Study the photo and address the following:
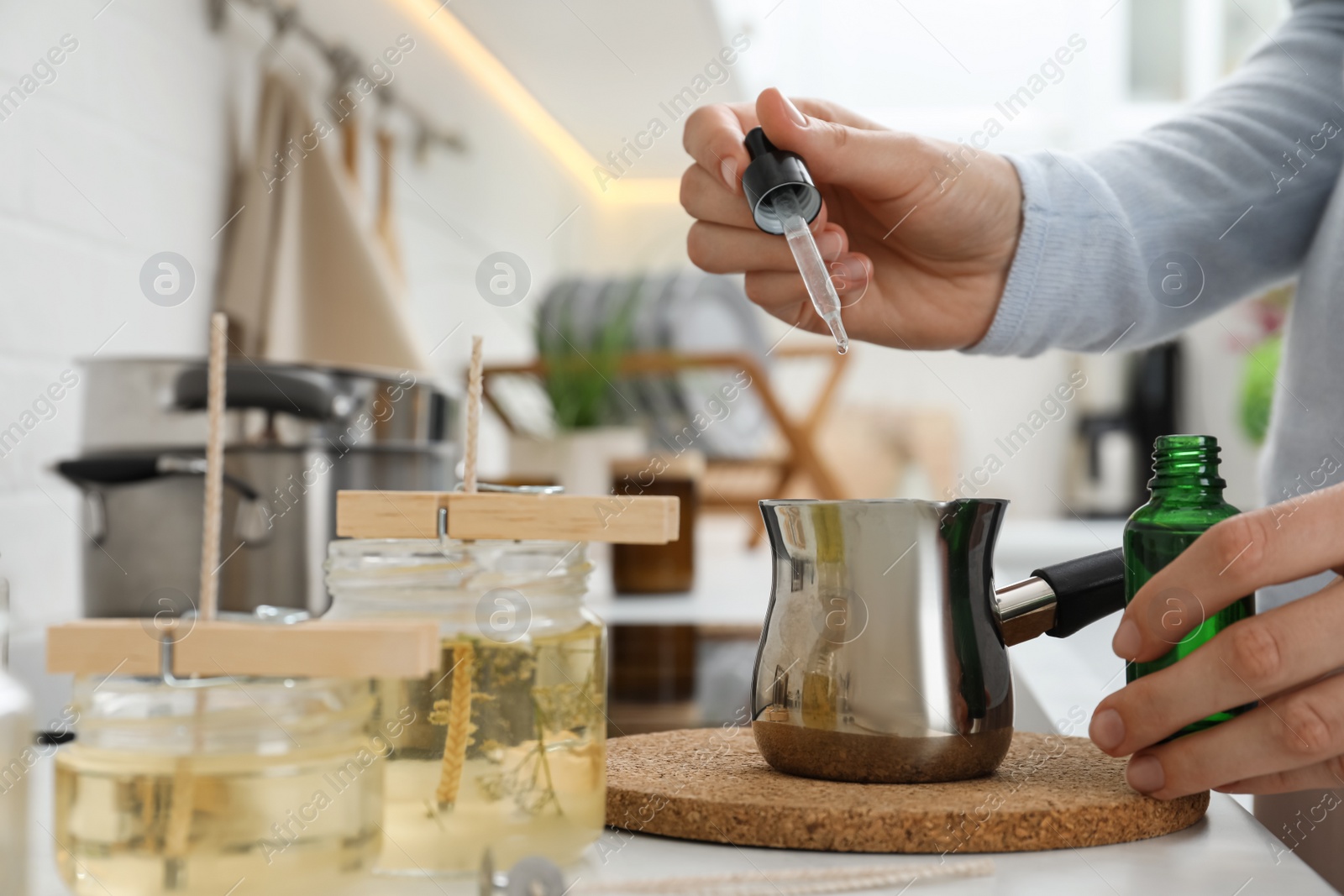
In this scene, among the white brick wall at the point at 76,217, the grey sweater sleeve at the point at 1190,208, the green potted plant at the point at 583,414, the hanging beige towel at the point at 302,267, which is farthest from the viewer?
the green potted plant at the point at 583,414

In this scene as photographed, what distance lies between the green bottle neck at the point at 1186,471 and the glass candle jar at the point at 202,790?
1.01 ft

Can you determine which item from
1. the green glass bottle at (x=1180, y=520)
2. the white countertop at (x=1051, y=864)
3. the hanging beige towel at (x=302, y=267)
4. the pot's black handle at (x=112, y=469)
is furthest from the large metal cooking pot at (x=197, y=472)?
the green glass bottle at (x=1180, y=520)

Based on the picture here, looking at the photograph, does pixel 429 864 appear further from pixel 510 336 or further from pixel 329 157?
pixel 510 336

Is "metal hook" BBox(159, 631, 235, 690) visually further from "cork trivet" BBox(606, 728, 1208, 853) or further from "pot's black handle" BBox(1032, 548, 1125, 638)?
"pot's black handle" BBox(1032, 548, 1125, 638)

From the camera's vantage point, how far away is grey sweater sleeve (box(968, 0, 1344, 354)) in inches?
26.6

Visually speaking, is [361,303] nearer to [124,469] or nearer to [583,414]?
[583,414]

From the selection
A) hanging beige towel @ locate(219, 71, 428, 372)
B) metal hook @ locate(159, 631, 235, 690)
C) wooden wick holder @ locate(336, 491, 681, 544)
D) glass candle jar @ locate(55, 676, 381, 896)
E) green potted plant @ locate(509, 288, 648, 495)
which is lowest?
glass candle jar @ locate(55, 676, 381, 896)

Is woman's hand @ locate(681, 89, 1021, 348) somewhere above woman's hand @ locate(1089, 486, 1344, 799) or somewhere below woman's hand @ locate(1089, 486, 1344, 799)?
above

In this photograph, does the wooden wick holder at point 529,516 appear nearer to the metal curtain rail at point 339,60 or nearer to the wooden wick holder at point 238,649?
the wooden wick holder at point 238,649

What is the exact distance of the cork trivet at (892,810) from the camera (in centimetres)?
36

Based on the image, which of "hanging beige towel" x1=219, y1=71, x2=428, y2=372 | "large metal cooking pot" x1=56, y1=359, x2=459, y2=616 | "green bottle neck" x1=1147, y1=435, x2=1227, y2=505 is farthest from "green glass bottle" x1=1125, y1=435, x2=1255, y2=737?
"hanging beige towel" x1=219, y1=71, x2=428, y2=372

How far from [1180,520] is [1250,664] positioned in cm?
7

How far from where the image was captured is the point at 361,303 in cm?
121

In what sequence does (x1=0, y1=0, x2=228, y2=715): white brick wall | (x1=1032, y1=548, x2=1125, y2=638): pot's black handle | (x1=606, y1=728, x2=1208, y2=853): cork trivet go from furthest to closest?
1. (x1=0, y1=0, x2=228, y2=715): white brick wall
2. (x1=1032, y1=548, x2=1125, y2=638): pot's black handle
3. (x1=606, y1=728, x2=1208, y2=853): cork trivet
